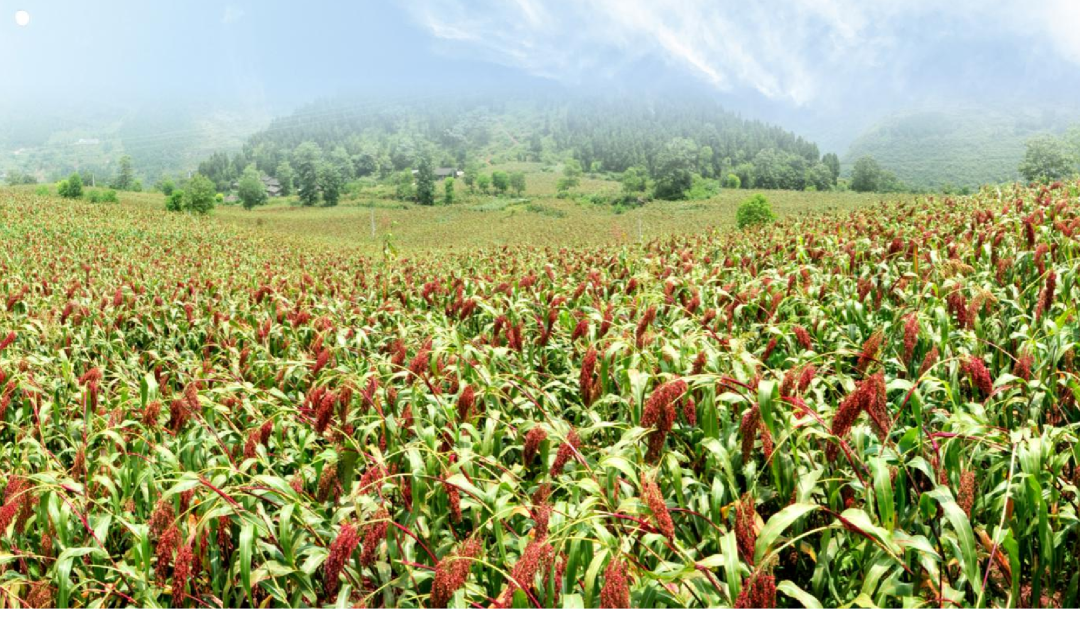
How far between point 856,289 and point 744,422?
341 centimetres

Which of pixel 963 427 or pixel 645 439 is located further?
pixel 645 439

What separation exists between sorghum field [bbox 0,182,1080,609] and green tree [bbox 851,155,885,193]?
118330 millimetres

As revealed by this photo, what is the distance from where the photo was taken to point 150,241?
2498 cm

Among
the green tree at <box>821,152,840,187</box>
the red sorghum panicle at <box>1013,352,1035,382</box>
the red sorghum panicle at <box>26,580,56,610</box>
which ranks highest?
the green tree at <box>821,152,840,187</box>

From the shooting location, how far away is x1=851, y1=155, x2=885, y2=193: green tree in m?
108

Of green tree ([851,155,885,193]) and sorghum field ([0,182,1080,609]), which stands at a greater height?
green tree ([851,155,885,193])

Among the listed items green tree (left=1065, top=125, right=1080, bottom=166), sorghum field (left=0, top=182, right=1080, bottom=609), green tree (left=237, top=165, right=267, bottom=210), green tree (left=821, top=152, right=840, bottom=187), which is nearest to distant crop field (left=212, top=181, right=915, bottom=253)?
green tree (left=237, top=165, right=267, bottom=210)

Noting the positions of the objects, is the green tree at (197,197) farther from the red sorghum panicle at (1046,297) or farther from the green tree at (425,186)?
the red sorghum panicle at (1046,297)

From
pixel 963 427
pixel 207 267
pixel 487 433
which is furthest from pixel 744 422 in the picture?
pixel 207 267

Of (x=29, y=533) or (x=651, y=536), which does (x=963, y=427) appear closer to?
(x=651, y=536)

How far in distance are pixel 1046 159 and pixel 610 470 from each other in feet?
331

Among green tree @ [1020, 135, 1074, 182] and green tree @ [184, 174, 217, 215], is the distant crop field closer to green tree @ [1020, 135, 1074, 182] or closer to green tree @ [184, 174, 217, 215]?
green tree @ [184, 174, 217, 215]

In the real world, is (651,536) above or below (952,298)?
below

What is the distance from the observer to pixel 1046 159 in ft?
256
